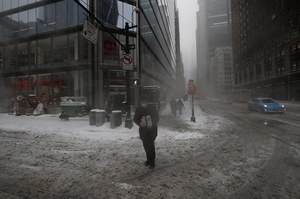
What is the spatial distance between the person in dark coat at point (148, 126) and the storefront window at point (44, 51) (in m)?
22.3

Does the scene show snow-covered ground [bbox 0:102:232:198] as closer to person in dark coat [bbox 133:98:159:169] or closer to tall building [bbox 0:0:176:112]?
person in dark coat [bbox 133:98:159:169]

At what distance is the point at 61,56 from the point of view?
77.2 feet

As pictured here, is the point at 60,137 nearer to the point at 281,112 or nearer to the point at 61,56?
the point at 61,56

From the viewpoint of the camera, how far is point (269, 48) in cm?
5662

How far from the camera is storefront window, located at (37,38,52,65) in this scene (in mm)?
24244

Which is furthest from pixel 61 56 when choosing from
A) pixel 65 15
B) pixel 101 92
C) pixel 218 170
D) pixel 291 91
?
pixel 291 91

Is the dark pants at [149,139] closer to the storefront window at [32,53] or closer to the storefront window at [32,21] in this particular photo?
the storefront window at [32,53]

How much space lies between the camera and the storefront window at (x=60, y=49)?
2333cm

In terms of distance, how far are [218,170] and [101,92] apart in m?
18.8

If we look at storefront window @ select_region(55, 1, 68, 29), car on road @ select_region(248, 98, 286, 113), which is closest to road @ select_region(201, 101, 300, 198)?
car on road @ select_region(248, 98, 286, 113)

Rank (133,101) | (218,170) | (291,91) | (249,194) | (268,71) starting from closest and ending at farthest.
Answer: (249,194), (218,170), (133,101), (291,91), (268,71)

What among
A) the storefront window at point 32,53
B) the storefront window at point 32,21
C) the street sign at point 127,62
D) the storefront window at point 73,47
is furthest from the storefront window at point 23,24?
the street sign at point 127,62

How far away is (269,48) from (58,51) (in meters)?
53.8

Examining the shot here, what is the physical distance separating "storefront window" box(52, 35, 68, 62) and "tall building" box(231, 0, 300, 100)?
40.7 metres
